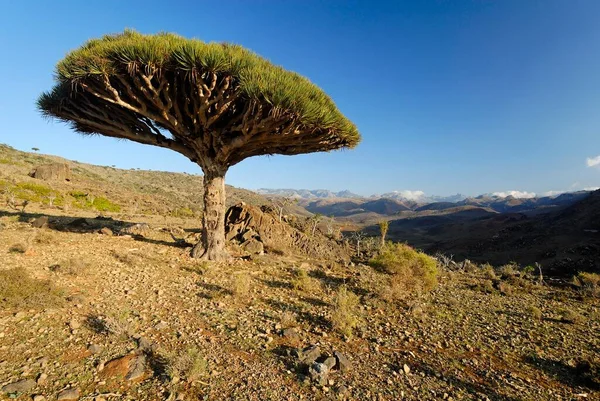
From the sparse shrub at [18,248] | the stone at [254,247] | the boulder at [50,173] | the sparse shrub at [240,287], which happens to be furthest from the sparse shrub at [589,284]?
the boulder at [50,173]

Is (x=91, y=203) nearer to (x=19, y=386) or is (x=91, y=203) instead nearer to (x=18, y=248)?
(x=18, y=248)

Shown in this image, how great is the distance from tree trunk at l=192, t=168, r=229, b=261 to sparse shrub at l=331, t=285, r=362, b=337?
4.08 meters

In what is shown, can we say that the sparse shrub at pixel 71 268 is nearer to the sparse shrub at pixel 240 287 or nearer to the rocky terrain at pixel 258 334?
the rocky terrain at pixel 258 334

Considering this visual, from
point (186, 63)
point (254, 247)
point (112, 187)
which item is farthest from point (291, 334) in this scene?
point (112, 187)

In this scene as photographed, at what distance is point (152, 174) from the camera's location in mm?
58656

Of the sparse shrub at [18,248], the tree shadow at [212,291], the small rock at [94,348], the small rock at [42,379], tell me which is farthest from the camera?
the sparse shrub at [18,248]

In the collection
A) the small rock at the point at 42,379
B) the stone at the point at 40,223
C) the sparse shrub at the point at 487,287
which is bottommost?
the sparse shrub at the point at 487,287

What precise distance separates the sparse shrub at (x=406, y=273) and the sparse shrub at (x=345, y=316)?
0.99 meters

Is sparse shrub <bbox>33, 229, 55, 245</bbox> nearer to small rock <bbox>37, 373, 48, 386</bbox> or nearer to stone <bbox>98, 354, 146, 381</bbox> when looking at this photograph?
small rock <bbox>37, 373, 48, 386</bbox>

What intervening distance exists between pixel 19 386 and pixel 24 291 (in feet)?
8.40

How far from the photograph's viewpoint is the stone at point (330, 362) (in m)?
3.96

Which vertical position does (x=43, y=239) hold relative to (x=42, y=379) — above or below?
above

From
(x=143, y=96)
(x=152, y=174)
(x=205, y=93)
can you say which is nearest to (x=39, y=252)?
A: (x=143, y=96)

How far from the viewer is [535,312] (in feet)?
22.2
